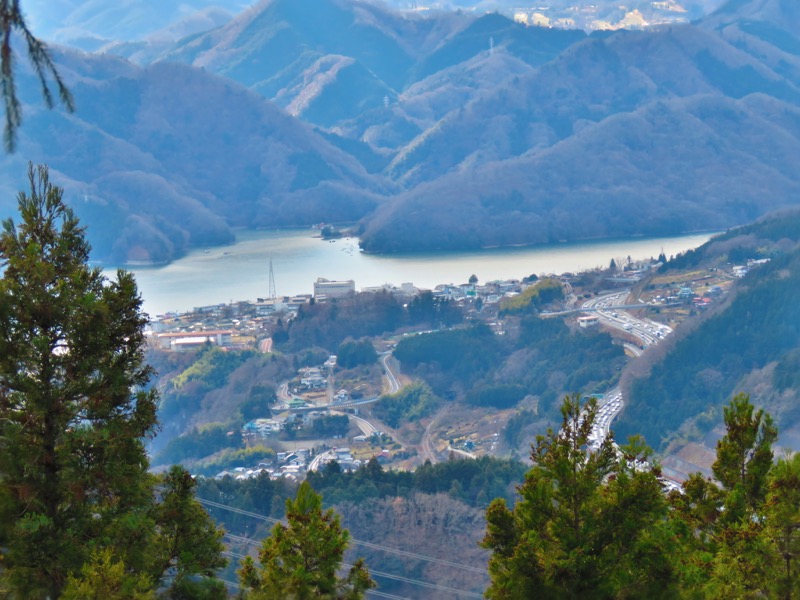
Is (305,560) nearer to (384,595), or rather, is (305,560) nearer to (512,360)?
(384,595)

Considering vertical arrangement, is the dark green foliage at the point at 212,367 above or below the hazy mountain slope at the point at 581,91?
below

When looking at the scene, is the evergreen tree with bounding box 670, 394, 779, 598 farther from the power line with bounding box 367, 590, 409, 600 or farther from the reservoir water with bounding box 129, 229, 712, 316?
the reservoir water with bounding box 129, 229, 712, 316

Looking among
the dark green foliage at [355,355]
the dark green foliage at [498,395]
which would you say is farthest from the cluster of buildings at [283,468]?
the dark green foliage at [355,355]

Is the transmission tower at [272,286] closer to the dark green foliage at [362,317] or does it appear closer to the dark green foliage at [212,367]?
the dark green foliage at [362,317]

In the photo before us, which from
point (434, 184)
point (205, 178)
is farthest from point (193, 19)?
point (434, 184)

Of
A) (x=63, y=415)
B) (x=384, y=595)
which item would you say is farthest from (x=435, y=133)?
(x=63, y=415)
